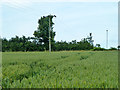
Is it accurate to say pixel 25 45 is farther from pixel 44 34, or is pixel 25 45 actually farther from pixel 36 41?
pixel 44 34

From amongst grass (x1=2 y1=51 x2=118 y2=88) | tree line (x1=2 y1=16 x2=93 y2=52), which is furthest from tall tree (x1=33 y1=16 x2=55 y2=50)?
grass (x1=2 y1=51 x2=118 y2=88)

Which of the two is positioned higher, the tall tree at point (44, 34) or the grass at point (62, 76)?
the tall tree at point (44, 34)

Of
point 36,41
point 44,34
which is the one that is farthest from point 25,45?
point 44,34

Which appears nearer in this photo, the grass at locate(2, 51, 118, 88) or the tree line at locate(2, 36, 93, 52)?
the grass at locate(2, 51, 118, 88)

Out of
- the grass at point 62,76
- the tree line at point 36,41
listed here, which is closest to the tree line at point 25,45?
the tree line at point 36,41

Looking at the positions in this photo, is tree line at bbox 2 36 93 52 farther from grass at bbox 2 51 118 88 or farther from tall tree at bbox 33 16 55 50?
grass at bbox 2 51 118 88

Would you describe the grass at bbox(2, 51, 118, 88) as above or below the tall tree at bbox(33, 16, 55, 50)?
below

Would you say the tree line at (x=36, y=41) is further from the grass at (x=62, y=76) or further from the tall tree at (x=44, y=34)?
the grass at (x=62, y=76)

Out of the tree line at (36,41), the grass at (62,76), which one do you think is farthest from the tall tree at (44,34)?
the grass at (62,76)

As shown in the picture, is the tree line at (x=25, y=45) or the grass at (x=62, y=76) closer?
the grass at (x=62, y=76)

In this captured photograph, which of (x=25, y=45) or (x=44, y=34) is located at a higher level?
(x=44, y=34)

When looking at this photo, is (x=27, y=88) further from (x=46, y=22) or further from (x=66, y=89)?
(x=46, y=22)

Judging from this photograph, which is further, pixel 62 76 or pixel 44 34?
pixel 44 34

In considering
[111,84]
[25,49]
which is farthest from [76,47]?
[111,84]
